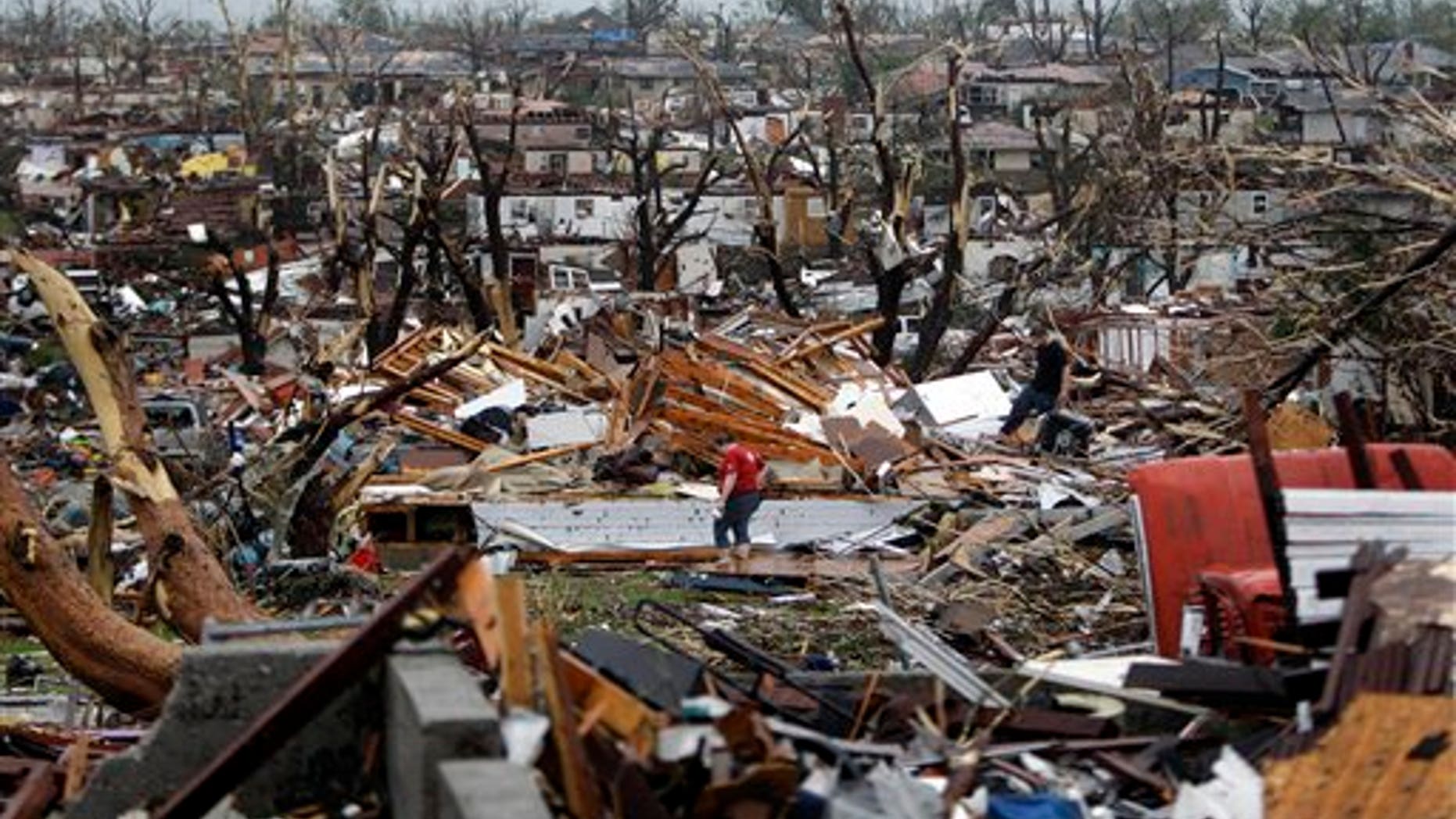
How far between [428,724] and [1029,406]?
18360 millimetres

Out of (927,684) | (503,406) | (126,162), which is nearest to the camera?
(927,684)

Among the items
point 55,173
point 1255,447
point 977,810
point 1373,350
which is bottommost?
point 55,173

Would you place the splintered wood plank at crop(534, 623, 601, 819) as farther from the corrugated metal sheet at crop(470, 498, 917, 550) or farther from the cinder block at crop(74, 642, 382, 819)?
the corrugated metal sheet at crop(470, 498, 917, 550)

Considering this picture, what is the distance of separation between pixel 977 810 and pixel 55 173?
60.2m

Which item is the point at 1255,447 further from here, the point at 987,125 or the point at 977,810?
the point at 987,125

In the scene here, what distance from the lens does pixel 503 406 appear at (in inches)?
949

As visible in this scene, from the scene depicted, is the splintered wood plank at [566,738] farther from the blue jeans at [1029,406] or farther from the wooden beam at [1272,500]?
the blue jeans at [1029,406]

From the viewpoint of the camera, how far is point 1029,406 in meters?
23.7

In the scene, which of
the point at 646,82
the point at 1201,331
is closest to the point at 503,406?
the point at 1201,331

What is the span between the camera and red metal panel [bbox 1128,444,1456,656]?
32.5 ft

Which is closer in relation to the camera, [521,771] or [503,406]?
[521,771]

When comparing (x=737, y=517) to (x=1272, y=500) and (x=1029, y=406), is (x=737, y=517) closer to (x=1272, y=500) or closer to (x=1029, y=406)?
(x=1029, y=406)

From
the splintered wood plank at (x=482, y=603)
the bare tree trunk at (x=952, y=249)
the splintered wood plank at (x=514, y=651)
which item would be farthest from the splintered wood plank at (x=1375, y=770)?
the bare tree trunk at (x=952, y=249)

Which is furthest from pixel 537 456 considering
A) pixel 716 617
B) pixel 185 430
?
pixel 185 430
